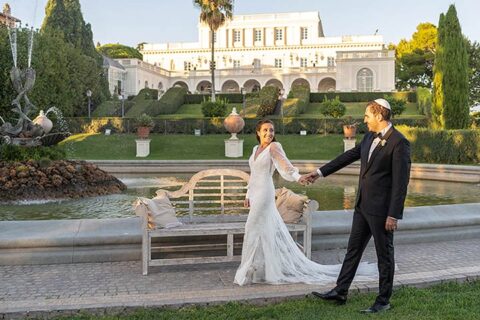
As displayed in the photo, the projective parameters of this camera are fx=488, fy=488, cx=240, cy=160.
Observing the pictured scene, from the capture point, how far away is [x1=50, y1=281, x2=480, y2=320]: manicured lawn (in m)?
3.89

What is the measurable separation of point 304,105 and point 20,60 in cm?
2346

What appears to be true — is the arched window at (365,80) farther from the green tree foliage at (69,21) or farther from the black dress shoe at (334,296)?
the black dress shoe at (334,296)

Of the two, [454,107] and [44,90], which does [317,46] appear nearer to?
[44,90]

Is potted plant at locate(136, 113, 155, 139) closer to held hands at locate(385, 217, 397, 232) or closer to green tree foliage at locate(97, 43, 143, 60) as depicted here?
held hands at locate(385, 217, 397, 232)

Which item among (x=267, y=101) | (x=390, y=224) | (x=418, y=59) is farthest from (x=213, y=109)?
(x=418, y=59)

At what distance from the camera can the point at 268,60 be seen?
78688mm

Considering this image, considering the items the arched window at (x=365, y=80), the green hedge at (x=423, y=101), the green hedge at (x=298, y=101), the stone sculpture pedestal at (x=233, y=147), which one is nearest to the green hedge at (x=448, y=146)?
the stone sculpture pedestal at (x=233, y=147)

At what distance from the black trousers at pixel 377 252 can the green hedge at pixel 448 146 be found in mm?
17172

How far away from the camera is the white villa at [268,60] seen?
5641 cm

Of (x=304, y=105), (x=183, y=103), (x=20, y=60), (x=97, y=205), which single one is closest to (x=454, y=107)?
(x=97, y=205)

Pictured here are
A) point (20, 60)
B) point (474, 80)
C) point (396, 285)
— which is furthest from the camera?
point (474, 80)

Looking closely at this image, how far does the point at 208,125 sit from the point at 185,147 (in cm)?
472

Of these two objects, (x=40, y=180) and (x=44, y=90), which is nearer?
(x=40, y=180)

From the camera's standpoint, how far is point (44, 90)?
3272 centimetres
